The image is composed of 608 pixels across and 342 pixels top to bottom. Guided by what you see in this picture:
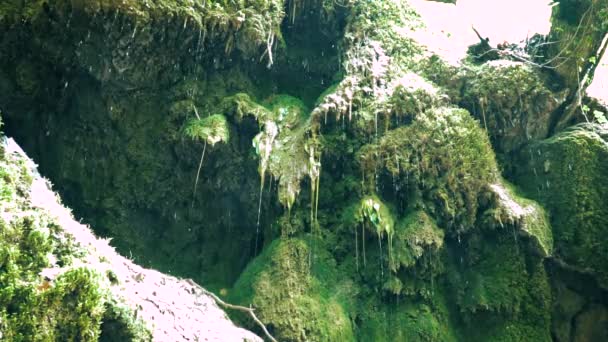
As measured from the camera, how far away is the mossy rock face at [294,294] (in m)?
7.28

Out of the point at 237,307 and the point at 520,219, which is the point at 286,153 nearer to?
the point at 237,307

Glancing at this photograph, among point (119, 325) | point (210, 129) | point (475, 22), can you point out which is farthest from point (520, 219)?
point (119, 325)

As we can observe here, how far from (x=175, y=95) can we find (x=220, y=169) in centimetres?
166

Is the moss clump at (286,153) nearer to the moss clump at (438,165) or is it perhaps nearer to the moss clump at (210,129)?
the moss clump at (210,129)

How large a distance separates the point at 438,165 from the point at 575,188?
8.64 feet

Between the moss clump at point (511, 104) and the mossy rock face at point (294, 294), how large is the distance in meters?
4.31

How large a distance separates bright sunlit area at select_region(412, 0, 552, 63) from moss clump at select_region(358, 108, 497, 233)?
1872 millimetres

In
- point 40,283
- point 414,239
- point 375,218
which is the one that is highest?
point 375,218

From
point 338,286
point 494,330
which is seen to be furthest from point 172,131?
point 494,330

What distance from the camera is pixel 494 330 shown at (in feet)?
26.6

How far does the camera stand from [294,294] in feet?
24.8

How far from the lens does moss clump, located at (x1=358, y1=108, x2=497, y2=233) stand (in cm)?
847

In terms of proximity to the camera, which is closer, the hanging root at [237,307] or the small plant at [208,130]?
the hanging root at [237,307]

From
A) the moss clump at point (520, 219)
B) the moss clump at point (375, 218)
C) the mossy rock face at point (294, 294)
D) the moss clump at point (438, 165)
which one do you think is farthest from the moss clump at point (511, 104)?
the mossy rock face at point (294, 294)
